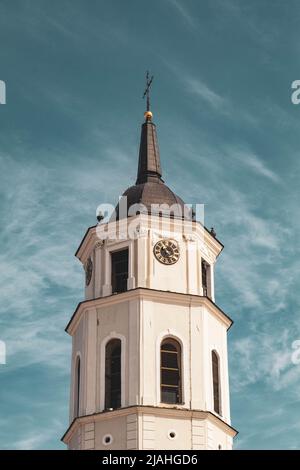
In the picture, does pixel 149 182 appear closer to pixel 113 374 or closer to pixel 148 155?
pixel 148 155

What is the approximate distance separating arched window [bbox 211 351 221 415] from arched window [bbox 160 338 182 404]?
2.03 metres

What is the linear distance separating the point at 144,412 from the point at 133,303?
506 centimetres

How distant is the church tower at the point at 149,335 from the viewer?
4762 cm

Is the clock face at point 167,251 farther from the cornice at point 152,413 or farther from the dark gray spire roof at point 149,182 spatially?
the cornice at point 152,413

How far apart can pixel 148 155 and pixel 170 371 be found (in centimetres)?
1286

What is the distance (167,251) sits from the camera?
51.9 meters

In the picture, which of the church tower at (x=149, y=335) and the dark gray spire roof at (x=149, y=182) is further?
the dark gray spire roof at (x=149, y=182)

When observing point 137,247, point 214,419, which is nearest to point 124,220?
point 137,247

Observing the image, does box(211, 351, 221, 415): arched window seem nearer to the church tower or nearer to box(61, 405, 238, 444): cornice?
the church tower

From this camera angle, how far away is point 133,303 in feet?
164

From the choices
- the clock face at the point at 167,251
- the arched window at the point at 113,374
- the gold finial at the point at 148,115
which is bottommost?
the arched window at the point at 113,374

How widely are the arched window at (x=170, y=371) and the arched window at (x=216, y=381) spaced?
2031 millimetres

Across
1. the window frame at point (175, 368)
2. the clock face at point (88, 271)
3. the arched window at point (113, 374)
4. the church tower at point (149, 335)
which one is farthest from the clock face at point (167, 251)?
the arched window at point (113, 374)

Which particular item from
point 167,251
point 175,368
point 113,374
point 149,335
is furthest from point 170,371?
point 167,251
